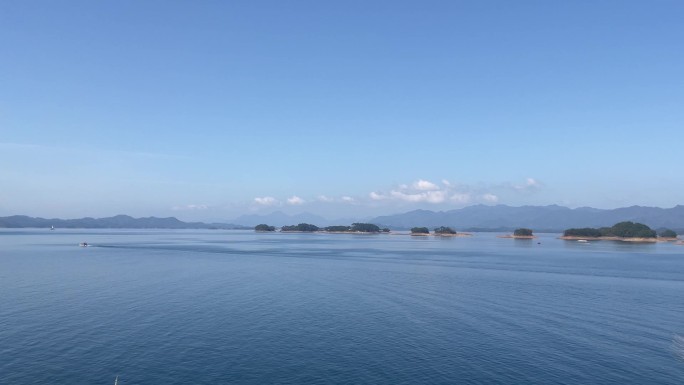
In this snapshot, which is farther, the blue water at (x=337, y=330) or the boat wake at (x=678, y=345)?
the boat wake at (x=678, y=345)

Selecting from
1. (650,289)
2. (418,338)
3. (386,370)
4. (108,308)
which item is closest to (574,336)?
(418,338)

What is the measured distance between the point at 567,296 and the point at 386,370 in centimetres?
3328

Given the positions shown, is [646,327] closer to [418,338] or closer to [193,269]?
[418,338]

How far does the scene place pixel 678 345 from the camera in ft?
98.4

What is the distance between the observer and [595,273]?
71.4 m

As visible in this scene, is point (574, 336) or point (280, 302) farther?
point (280, 302)

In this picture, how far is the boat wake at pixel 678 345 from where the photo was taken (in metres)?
28.0

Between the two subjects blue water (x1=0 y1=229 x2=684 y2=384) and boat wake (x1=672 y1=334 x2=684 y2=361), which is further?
boat wake (x1=672 y1=334 x2=684 y2=361)

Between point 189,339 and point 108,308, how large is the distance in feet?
Result: 48.4

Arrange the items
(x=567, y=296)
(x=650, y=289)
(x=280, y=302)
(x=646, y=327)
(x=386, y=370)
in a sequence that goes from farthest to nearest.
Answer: (x=650, y=289) → (x=567, y=296) → (x=280, y=302) → (x=646, y=327) → (x=386, y=370)

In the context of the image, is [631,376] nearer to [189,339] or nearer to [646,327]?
[646,327]

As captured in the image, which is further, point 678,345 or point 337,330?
point 337,330

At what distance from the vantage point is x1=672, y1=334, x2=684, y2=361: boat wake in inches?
1103

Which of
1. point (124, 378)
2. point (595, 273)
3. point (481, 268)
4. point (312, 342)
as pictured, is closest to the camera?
point (124, 378)
